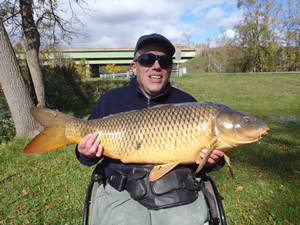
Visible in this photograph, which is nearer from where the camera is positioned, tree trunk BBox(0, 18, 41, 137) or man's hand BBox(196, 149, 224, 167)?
man's hand BBox(196, 149, 224, 167)

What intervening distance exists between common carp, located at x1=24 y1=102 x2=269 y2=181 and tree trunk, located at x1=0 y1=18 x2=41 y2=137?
375 centimetres

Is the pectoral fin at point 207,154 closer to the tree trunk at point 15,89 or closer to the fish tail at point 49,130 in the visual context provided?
the fish tail at point 49,130

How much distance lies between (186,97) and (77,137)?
3.68ft

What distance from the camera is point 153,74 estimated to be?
6.68ft

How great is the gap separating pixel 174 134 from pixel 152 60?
2.60 feet

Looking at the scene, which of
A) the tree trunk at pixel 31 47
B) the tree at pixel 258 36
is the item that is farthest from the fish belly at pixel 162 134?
the tree at pixel 258 36

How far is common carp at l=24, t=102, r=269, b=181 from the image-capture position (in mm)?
1562

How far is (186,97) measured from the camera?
2.23 m

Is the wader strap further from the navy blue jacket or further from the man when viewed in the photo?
the navy blue jacket

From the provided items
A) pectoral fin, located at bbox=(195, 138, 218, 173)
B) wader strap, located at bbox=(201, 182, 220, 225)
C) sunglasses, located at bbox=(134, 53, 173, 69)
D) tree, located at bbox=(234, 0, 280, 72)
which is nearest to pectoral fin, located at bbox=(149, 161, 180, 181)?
pectoral fin, located at bbox=(195, 138, 218, 173)

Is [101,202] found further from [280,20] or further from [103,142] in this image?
[280,20]

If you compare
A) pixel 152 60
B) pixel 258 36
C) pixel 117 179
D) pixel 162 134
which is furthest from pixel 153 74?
pixel 258 36

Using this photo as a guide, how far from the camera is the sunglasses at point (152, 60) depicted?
2.01 m

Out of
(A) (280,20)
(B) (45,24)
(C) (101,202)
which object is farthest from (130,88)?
(A) (280,20)
